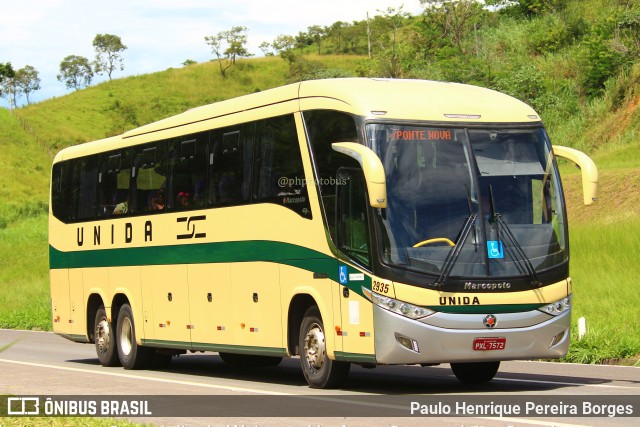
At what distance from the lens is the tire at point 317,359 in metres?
15.2

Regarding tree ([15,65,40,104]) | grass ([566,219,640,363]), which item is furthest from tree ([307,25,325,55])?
grass ([566,219,640,363])

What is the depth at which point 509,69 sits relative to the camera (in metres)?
64.4

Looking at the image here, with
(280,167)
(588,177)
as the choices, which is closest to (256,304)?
(280,167)

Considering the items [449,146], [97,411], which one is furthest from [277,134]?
[97,411]

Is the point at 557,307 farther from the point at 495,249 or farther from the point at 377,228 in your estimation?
the point at 377,228

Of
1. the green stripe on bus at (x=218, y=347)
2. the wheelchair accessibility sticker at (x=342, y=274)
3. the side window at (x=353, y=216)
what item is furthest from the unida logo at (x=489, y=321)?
the green stripe on bus at (x=218, y=347)

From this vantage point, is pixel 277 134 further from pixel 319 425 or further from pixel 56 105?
pixel 56 105

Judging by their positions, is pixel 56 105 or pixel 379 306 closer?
pixel 379 306

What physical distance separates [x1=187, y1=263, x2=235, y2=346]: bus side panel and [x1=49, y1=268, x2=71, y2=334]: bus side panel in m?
5.46

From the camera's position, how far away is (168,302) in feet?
65.0

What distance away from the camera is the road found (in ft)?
38.6

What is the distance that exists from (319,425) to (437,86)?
19.2 ft

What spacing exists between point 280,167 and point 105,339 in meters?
7.39

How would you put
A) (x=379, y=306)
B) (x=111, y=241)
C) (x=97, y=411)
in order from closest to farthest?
(x=97, y=411) < (x=379, y=306) < (x=111, y=241)
